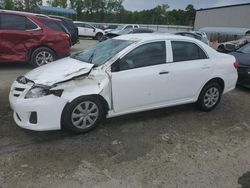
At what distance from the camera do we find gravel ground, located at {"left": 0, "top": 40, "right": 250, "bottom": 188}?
374cm

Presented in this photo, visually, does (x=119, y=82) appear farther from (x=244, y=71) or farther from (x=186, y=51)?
(x=244, y=71)

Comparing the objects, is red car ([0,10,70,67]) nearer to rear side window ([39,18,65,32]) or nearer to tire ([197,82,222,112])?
rear side window ([39,18,65,32])

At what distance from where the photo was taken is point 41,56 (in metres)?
9.73

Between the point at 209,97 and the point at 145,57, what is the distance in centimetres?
167

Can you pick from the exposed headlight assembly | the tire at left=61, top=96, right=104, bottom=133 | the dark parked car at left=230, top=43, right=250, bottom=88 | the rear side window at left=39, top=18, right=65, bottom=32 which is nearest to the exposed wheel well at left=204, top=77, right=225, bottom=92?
the dark parked car at left=230, top=43, right=250, bottom=88

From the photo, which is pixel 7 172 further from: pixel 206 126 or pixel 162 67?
pixel 206 126

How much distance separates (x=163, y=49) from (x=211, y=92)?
1.39 meters

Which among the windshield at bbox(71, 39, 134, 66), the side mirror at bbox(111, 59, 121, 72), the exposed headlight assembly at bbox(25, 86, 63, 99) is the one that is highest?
the windshield at bbox(71, 39, 134, 66)

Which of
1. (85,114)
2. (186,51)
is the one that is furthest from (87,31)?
(85,114)

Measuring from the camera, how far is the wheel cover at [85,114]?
4676 mm

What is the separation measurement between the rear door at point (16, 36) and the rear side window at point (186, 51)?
5234 mm

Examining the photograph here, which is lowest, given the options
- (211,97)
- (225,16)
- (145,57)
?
(211,97)

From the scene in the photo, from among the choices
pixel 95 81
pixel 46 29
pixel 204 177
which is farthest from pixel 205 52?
pixel 46 29

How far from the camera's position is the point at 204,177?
3867 mm
